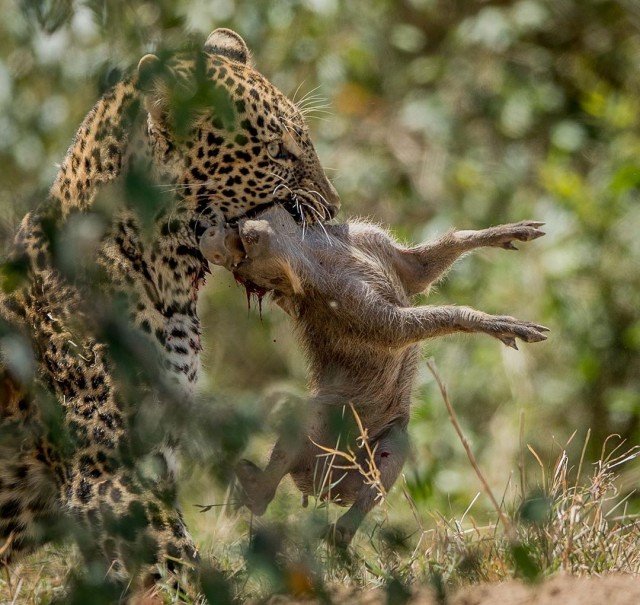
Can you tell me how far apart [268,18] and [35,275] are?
595 centimetres

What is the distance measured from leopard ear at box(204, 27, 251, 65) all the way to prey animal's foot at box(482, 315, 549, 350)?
83.1 inches

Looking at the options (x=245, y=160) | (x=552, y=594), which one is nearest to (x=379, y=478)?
(x=552, y=594)

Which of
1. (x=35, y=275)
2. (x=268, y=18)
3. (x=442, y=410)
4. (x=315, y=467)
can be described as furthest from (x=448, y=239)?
(x=268, y=18)

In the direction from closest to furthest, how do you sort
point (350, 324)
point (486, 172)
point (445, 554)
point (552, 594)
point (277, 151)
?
point (552, 594) → point (445, 554) → point (350, 324) → point (277, 151) → point (486, 172)

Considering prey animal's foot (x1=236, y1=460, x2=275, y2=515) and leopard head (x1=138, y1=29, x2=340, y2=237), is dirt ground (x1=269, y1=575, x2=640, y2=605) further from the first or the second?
leopard head (x1=138, y1=29, x2=340, y2=237)

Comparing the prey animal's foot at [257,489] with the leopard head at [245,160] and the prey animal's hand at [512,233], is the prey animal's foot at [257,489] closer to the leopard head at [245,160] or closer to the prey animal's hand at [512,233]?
the leopard head at [245,160]

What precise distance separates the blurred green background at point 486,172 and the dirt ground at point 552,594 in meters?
3.97

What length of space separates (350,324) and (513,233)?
823 millimetres

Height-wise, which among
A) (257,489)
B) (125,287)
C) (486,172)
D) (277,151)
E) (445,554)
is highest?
(277,151)

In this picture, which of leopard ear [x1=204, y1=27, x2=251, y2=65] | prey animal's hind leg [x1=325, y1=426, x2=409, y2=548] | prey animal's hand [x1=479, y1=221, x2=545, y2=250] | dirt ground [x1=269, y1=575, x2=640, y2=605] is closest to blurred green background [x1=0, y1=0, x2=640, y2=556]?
leopard ear [x1=204, y1=27, x2=251, y2=65]

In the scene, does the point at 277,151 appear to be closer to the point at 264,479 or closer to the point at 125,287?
the point at 125,287

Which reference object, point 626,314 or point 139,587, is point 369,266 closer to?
point 139,587

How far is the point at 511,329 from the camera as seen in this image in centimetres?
487

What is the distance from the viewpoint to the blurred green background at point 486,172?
9.84 m
